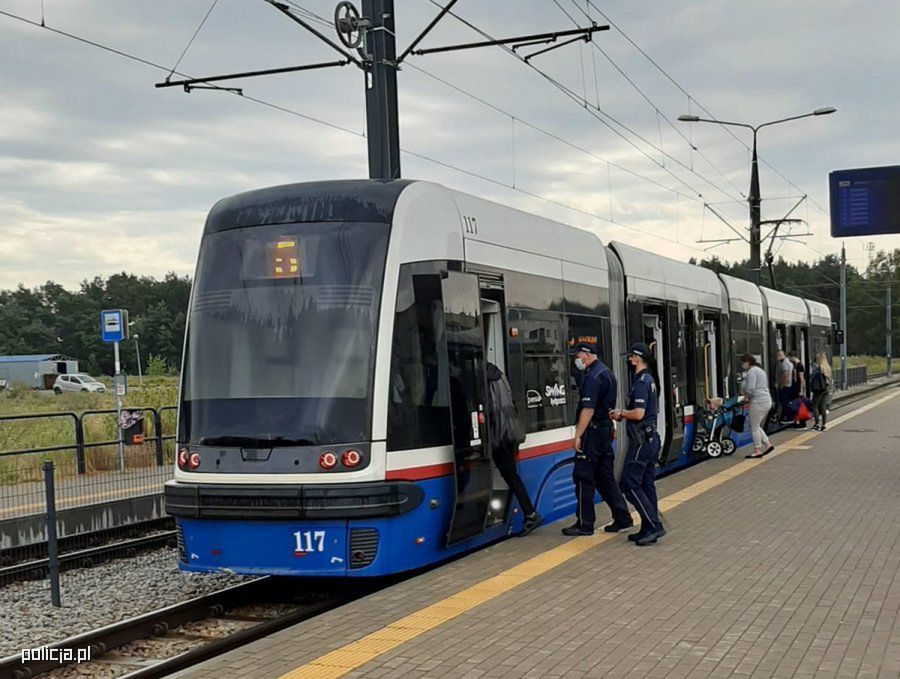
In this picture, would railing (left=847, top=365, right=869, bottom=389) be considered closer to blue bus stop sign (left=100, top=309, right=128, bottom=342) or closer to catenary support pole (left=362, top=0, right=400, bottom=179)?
blue bus stop sign (left=100, top=309, right=128, bottom=342)

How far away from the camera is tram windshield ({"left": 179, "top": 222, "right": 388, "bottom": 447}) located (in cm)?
784

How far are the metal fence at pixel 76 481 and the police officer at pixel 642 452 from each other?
19.4 feet

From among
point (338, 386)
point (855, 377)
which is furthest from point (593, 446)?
point (855, 377)

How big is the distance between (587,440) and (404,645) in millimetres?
4105

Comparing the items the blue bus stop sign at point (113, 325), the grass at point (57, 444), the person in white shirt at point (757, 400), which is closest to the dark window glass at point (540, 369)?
the grass at point (57, 444)

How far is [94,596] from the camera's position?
9406 mm

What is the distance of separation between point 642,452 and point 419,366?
92.8 inches

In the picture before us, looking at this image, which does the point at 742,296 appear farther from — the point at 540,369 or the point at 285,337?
the point at 285,337

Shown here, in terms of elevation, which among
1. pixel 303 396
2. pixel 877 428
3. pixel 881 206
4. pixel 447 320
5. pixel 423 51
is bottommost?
pixel 877 428

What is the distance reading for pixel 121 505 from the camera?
1348 centimetres

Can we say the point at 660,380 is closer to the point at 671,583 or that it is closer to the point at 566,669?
the point at 671,583

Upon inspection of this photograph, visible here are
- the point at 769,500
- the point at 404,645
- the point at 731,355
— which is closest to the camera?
the point at 404,645

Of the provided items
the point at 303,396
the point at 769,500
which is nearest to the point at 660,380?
the point at 769,500

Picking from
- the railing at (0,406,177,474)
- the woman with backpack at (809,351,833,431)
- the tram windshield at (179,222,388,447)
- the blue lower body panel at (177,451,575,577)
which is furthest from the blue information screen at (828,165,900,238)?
the tram windshield at (179,222,388,447)
